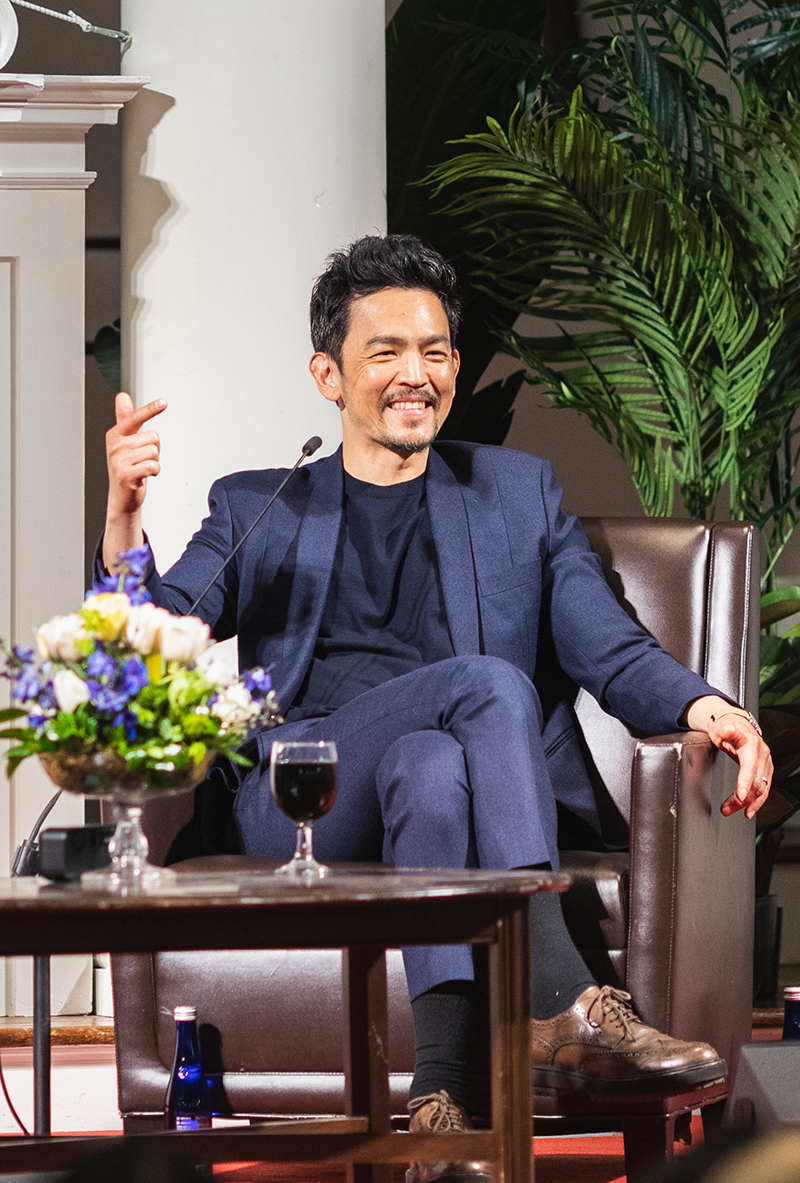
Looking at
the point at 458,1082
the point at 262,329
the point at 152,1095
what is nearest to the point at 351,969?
the point at 458,1082

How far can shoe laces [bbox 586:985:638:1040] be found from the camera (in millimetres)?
1661

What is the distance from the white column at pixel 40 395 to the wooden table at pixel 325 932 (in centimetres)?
183

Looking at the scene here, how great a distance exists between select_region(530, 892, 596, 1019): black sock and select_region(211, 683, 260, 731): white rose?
0.53m

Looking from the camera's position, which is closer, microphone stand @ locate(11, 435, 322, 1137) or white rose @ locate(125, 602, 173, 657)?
white rose @ locate(125, 602, 173, 657)

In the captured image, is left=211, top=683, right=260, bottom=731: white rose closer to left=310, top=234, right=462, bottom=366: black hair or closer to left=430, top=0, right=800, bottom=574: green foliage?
left=310, top=234, right=462, bottom=366: black hair

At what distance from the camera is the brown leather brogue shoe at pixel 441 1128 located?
150cm

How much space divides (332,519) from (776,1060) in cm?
129

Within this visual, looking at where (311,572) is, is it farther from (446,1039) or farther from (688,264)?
(688,264)

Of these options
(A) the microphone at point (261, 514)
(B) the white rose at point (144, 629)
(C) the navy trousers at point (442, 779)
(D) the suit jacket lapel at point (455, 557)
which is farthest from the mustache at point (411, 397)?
(B) the white rose at point (144, 629)

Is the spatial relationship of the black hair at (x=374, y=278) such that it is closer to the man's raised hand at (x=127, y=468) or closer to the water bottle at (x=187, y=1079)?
the man's raised hand at (x=127, y=468)

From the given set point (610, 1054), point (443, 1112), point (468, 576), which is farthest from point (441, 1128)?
point (468, 576)

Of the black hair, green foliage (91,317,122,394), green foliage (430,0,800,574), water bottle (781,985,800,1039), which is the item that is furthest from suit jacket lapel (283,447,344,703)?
green foliage (91,317,122,394)

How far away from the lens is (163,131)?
307 cm

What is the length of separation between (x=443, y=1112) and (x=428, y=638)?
0.82 meters
